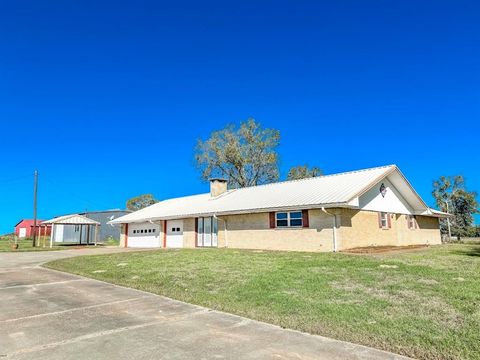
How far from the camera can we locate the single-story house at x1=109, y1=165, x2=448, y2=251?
18953 mm

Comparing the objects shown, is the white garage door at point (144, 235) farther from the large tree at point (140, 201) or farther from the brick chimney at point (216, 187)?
the large tree at point (140, 201)

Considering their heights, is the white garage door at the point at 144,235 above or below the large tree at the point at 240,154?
below

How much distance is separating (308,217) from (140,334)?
48.2 ft

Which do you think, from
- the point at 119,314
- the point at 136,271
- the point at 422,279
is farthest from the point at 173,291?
the point at 422,279

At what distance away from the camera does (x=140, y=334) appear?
5660 millimetres

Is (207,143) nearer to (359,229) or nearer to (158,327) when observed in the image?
(359,229)

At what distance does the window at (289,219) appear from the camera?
1988 centimetres

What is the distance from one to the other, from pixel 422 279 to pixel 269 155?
36.0 m

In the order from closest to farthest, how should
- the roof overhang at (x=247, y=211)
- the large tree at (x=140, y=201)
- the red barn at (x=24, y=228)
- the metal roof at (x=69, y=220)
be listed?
the roof overhang at (x=247, y=211)
the metal roof at (x=69, y=220)
the red barn at (x=24, y=228)
the large tree at (x=140, y=201)

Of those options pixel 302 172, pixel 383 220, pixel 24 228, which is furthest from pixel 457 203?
pixel 24 228

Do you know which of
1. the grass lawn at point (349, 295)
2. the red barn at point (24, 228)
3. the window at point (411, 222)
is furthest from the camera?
the red barn at point (24, 228)

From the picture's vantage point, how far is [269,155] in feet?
148

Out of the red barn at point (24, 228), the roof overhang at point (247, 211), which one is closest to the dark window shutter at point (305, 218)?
the roof overhang at point (247, 211)

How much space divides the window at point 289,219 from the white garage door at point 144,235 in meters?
13.1
